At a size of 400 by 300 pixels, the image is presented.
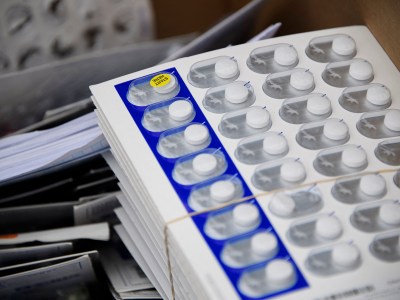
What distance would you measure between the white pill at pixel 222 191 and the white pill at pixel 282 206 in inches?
1.5

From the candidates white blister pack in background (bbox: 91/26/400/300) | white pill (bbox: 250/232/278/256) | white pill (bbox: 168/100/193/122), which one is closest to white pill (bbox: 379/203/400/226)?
white blister pack in background (bbox: 91/26/400/300)

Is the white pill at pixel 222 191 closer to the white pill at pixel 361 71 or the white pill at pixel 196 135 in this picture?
the white pill at pixel 196 135

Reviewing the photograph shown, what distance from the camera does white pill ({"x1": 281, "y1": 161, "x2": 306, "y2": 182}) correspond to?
1.90 feet

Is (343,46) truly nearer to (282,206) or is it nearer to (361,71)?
(361,71)

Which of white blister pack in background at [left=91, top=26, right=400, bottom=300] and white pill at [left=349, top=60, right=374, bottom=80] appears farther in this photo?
white pill at [left=349, top=60, right=374, bottom=80]

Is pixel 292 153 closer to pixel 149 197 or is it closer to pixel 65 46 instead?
pixel 149 197

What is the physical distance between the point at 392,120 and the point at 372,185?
0.28 feet

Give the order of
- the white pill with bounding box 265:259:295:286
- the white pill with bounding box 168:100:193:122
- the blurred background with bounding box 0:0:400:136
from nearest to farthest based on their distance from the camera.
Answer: the white pill with bounding box 265:259:295:286
the white pill with bounding box 168:100:193:122
the blurred background with bounding box 0:0:400:136

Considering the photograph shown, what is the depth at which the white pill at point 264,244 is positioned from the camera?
540mm

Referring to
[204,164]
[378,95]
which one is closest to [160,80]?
[204,164]

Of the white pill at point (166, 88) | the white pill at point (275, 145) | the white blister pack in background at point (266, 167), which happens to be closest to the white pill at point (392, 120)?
the white blister pack in background at point (266, 167)

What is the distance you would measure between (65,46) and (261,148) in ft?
1.25

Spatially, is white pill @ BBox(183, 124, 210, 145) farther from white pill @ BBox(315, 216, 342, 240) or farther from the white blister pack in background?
white pill @ BBox(315, 216, 342, 240)

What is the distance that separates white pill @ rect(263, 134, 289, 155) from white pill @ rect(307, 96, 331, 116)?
0.05 m
